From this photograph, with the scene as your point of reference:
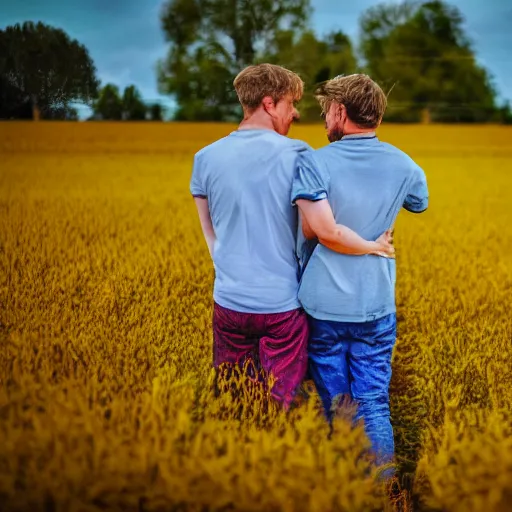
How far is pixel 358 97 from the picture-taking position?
2.51 metres

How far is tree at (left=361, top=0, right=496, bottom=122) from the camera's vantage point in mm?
25000

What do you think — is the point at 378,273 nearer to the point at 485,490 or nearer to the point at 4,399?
the point at 485,490

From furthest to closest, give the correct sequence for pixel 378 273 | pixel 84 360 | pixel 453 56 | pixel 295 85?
pixel 453 56, pixel 84 360, pixel 378 273, pixel 295 85

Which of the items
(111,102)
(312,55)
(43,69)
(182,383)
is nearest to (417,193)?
(182,383)

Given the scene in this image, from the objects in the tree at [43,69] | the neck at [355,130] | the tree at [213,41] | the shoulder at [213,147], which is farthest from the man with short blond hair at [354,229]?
the tree at [213,41]

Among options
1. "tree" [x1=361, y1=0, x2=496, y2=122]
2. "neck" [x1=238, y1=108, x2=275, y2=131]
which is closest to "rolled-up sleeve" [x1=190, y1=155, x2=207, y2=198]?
"neck" [x1=238, y1=108, x2=275, y2=131]

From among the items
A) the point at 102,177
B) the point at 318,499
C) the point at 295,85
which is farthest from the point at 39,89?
the point at 102,177

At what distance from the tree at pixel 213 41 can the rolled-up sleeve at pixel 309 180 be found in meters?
11.0

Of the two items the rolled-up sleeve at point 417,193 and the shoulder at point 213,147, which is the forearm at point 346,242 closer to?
the rolled-up sleeve at point 417,193

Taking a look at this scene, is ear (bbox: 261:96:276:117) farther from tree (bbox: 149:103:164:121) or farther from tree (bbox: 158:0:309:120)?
tree (bbox: 149:103:164:121)

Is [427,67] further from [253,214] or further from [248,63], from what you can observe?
[253,214]

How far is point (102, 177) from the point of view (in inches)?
469

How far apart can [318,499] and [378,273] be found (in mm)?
967

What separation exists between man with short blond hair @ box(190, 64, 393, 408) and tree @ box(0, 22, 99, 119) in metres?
1.71
